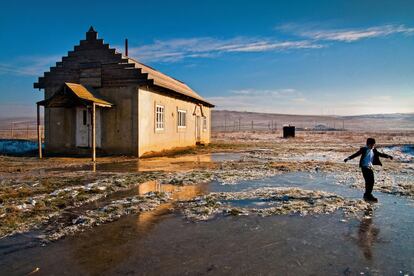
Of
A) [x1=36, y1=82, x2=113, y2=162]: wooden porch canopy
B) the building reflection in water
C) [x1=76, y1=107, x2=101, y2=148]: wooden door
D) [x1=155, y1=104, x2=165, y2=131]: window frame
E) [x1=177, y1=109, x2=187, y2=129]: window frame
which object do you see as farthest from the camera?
[x1=177, y1=109, x2=187, y2=129]: window frame

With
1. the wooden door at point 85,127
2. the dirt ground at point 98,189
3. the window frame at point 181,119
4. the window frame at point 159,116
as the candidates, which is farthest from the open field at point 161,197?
the window frame at point 181,119

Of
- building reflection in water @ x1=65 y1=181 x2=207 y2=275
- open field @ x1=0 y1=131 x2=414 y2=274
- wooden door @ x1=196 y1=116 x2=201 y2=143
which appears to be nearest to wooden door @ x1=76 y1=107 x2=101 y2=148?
open field @ x1=0 y1=131 x2=414 y2=274

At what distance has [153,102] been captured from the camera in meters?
18.1

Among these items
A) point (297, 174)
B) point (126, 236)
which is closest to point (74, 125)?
point (297, 174)

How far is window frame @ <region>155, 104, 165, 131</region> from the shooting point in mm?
18391

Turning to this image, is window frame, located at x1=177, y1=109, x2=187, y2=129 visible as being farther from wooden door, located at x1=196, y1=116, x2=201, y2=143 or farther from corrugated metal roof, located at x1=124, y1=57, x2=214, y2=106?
wooden door, located at x1=196, y1=116, x2=201, y2=143

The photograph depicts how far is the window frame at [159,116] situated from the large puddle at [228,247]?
12282 mm

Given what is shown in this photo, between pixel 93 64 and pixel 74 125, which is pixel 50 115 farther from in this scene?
pixel 93 64

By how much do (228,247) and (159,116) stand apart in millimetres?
14778

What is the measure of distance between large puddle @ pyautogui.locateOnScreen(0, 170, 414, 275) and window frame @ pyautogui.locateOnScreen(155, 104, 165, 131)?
1228 cm

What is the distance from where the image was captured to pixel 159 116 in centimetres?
1889

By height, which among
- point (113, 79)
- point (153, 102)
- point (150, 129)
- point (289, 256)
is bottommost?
point (289, 256)

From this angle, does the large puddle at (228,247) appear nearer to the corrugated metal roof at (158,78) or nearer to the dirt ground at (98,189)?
the dirt ground at (98,189)

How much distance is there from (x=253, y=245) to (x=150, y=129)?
44.7ft
